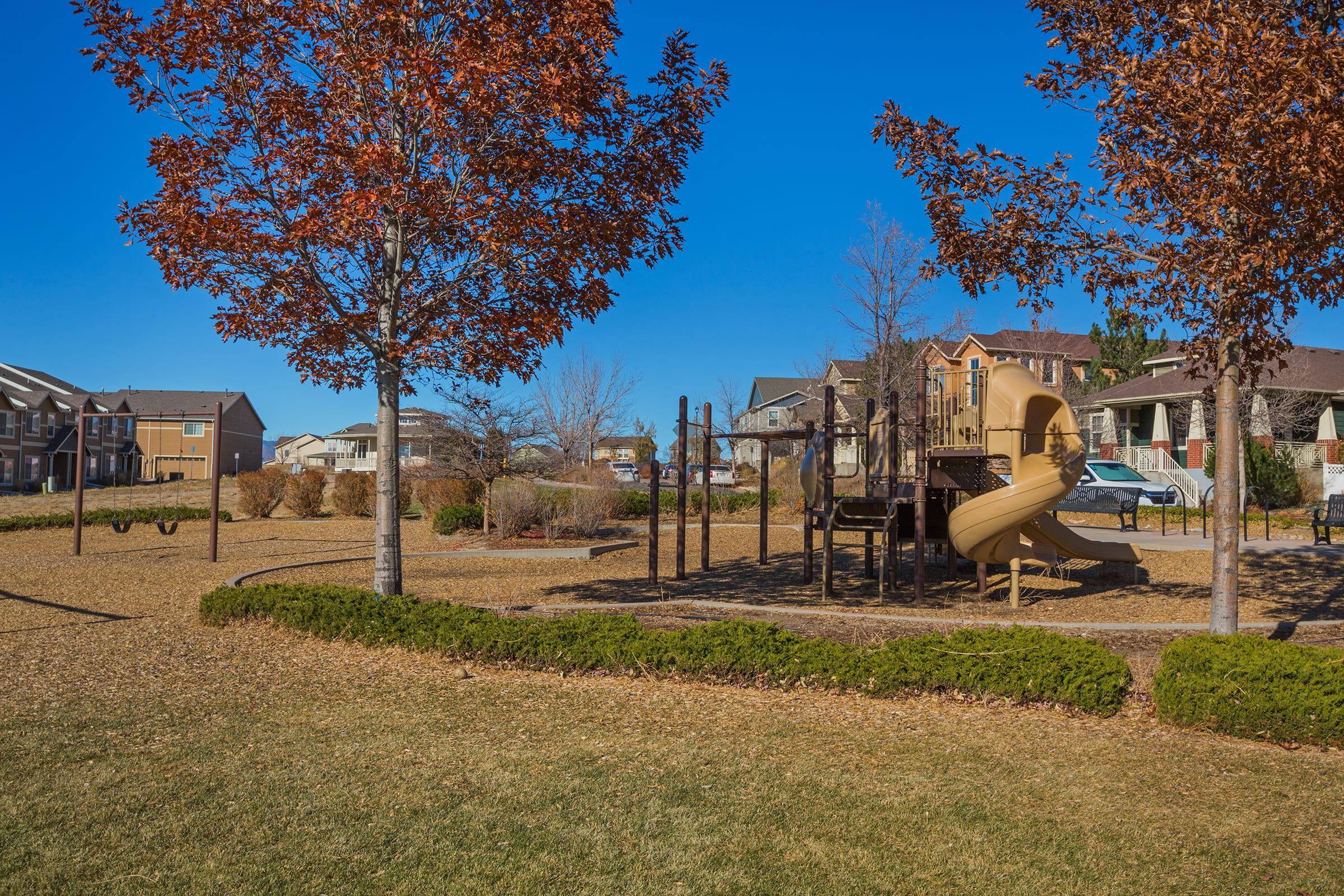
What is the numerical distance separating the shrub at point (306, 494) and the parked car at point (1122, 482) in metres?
21.8

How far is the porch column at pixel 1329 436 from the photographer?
2786 centimetres

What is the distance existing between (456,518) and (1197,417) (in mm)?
22596

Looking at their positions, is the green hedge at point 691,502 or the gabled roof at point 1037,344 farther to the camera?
the gabled roof at point 1037,344

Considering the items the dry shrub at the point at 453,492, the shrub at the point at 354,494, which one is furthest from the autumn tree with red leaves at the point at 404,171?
the shrub at the point at 354,494

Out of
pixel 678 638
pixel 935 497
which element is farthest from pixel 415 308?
pixel 935 497

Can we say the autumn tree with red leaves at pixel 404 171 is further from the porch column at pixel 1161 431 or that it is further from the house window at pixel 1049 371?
the house window at pixel 1049 371

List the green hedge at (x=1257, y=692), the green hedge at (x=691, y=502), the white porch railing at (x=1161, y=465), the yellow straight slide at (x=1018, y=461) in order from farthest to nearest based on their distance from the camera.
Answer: the white porch railing at (x=1161, y=465), the green hedge at (x=691, y=502), the yellow straight slide at (x=1018, y=461), the green hedge at (x=1257, y=692)

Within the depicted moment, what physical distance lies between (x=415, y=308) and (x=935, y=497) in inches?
317

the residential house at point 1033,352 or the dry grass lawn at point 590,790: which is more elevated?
the residential house at point 1033,352

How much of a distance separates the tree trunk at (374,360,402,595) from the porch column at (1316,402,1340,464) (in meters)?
28.7

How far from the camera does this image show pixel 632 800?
461 cm

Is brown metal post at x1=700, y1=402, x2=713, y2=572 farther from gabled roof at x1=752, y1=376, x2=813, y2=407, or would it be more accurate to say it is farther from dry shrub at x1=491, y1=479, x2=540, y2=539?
gabled roof at x1=752, y1=376, x2=813, y2=407

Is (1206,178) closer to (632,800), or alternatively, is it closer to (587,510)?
(632,800)

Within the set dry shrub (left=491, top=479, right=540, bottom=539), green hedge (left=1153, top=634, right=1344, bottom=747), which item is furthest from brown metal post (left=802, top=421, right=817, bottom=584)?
dry shrub (left=491, top=479, right=540, bottom=539)
